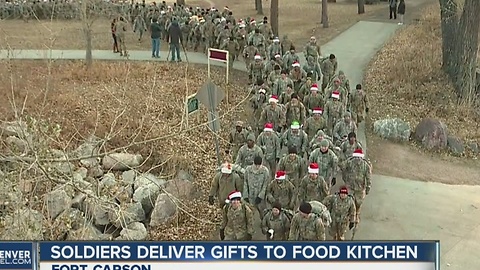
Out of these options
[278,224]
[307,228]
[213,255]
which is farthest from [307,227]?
[213,255]

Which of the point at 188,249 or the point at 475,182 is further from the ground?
the point at 188,249

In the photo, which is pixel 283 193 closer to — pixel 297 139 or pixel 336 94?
pixel 297 139

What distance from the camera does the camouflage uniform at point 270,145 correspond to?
483 inches

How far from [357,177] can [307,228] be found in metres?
2.04

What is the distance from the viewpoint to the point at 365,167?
1114cm

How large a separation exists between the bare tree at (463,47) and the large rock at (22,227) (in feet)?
43.0

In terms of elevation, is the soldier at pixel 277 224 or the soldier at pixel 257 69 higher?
the soldier at pixel 257 69

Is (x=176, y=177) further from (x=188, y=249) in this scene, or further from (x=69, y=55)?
(x=69, y=55)

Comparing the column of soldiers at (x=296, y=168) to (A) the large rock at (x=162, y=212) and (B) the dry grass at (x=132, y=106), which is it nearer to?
(A) the large rock at (x=162, y=212)

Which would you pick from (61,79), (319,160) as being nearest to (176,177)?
(319,160)

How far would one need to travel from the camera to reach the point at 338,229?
400 inches

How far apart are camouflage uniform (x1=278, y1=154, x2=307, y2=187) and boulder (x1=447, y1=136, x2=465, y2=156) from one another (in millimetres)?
5807

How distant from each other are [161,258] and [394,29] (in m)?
24.7

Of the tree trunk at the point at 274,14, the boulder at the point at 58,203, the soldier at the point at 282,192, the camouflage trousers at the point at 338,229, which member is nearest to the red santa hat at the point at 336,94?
the soldier at the point at 282,192
